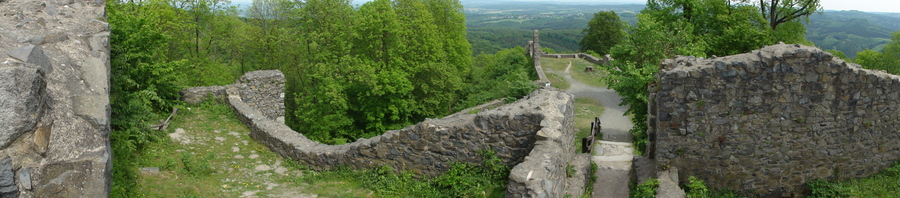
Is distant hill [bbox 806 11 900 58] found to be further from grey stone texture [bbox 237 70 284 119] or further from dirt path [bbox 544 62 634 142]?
grey stone texture [bbox 237 70 284 119]

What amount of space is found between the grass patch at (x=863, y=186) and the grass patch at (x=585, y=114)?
569 centimetres

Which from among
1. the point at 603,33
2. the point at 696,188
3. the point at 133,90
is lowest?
the point at 696,188

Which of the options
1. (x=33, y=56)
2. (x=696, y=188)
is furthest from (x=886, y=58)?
(x=33, y=56)

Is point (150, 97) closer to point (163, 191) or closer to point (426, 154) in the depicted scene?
point (163, 191)

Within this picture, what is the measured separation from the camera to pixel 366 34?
2314cm

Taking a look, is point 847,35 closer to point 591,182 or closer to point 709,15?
point 709,15

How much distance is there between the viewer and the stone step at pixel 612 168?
977 cm

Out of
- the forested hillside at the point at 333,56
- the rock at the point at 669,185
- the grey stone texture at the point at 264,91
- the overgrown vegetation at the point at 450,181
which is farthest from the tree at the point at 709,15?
the overgrown vegetation at the point at 450,181

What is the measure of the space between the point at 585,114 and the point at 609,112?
954mm

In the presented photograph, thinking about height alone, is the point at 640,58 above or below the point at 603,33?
below

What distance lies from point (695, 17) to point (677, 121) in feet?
60.8

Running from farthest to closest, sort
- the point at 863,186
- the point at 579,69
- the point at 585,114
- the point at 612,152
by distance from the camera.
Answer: the point at 579,69 < the point at 585,114 < the point at 612,152 < the point at 863,186

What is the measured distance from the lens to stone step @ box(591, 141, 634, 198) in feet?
32.0

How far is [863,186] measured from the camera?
30.5ft
